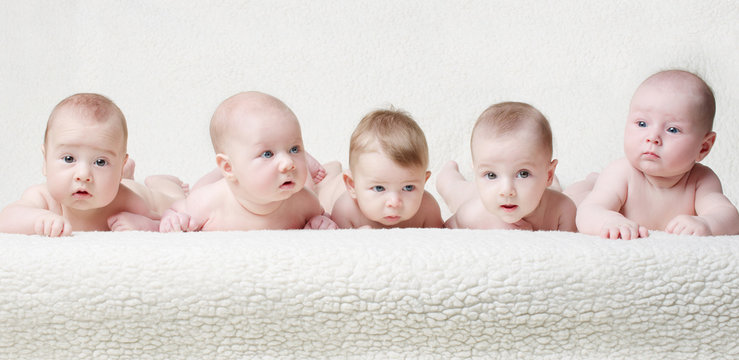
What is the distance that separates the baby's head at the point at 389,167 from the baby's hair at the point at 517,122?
16 cm

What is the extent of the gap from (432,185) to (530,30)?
78 centimetres

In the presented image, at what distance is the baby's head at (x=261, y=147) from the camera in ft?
5.70

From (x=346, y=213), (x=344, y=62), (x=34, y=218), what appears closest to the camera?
(x=34, y=218)

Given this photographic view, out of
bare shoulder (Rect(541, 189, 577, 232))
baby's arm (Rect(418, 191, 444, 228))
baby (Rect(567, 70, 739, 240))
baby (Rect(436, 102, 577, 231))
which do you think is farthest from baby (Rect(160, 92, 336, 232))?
baby (Rect(567, 70, 739, 240))

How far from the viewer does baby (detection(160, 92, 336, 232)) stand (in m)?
1.74

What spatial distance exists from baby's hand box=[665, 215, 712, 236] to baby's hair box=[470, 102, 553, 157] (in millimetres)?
309

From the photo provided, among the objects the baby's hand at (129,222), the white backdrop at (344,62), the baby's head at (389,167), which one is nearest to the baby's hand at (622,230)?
the baby's head at (389,167)

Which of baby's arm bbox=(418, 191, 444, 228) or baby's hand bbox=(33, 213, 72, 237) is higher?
baby's arm bbox=(418, 191, 444, 228)

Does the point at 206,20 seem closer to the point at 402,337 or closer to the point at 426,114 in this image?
the point at 426,114

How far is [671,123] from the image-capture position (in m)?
1.72

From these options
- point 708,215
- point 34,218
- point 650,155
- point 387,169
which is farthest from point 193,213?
point 708,215

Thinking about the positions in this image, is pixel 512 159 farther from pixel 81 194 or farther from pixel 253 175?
pixel 81 194

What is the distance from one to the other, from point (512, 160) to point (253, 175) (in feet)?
1.85

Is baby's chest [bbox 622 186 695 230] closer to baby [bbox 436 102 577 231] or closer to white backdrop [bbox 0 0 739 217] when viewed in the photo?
baby [bbox 436 102 577 231]
